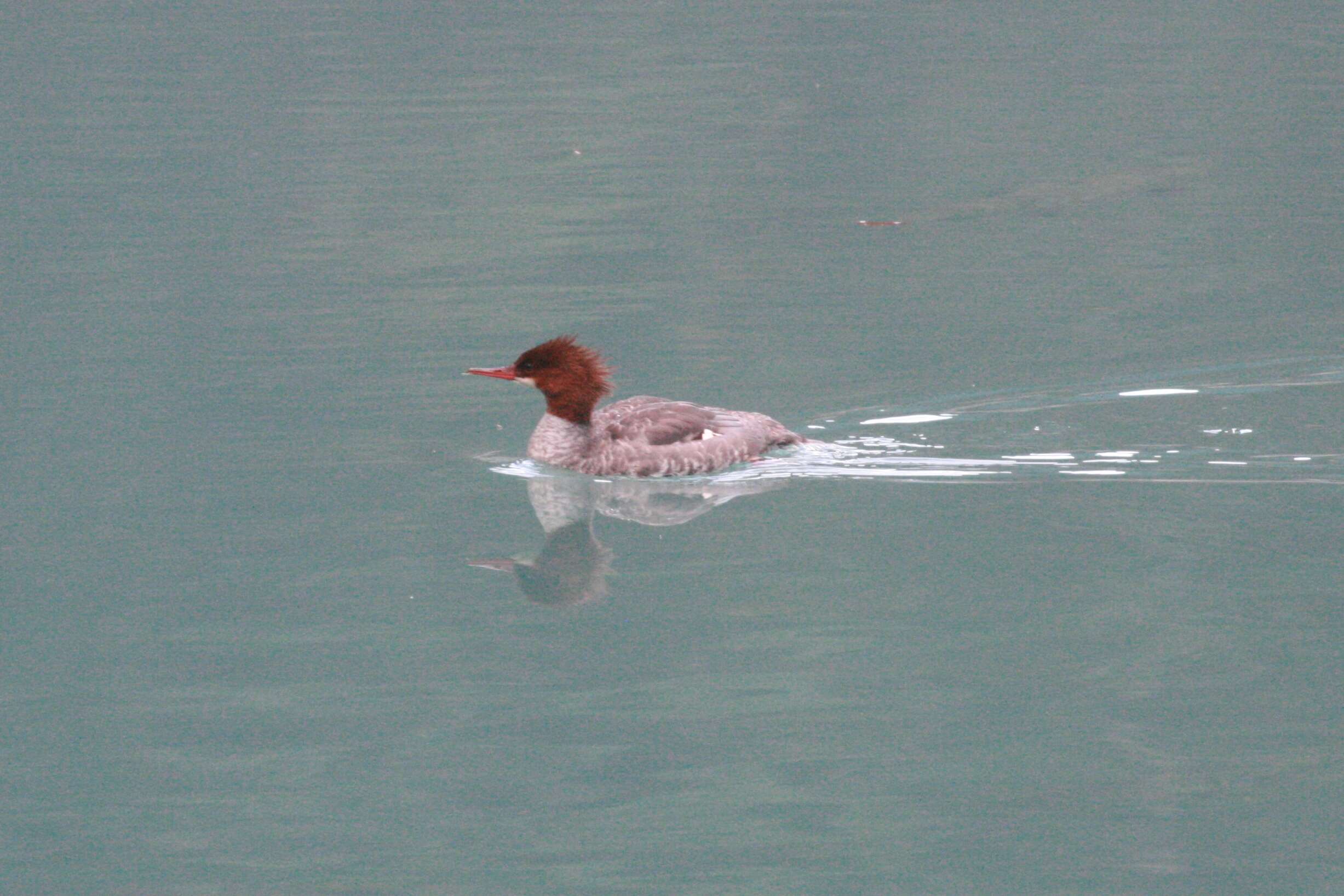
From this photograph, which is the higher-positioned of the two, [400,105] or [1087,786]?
[400,105]

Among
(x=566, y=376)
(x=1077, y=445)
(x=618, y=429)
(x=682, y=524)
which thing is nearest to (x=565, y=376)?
(x=566, y=376)

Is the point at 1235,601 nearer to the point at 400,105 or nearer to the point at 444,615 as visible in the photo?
the point at 444,615

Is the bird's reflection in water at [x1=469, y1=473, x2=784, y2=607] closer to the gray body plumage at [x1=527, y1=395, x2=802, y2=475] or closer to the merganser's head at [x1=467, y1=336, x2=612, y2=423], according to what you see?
the gray body plumage at [x1=527, y1=395, x2=802, y2=475]

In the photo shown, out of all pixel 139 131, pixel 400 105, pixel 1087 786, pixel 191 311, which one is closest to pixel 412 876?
pixel 1087 786

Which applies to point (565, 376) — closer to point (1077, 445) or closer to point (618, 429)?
point (618, 429)

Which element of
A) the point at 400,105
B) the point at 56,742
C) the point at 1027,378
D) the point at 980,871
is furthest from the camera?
the point at 400,105

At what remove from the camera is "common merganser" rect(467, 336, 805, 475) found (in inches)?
390

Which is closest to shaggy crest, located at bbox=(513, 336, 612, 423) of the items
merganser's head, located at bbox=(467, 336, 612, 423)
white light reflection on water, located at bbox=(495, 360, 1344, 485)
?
merganser's head, located at bbox=(467, 336, 612, 423)

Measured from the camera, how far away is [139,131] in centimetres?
2044

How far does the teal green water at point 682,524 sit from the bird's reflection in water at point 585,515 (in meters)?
0.04

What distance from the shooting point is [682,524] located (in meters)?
9.12

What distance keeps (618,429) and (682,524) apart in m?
1.10

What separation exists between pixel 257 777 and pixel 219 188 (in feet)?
40.4

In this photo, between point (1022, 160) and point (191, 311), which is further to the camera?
point (1022, 160)
